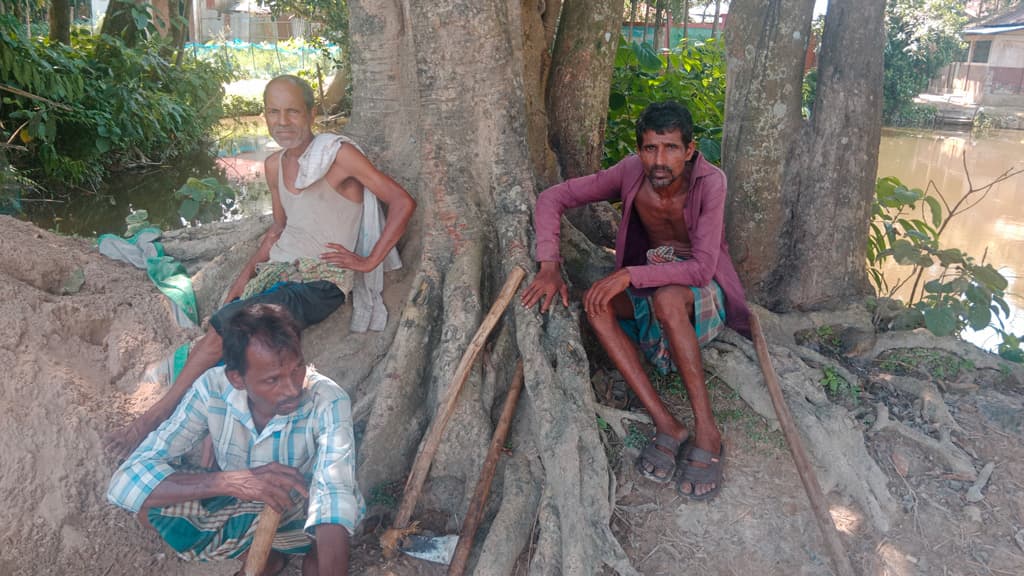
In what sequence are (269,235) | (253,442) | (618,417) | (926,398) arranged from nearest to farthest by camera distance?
1. (253,442)
2. (618,417)
3. (926,398)
4. (269,235)

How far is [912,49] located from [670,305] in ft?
56.8

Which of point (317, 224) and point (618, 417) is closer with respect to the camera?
point (618, 417)

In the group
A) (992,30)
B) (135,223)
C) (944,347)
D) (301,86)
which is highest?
(992,30)

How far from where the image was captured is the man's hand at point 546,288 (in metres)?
3.07

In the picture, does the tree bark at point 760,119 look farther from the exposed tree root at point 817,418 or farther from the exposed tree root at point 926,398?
the exposed tree root at point 926,398

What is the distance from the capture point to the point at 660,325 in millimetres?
3102

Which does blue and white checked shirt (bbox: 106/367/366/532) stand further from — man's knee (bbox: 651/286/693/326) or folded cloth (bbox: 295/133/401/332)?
man's knee (bbox: 651/286/693/326)

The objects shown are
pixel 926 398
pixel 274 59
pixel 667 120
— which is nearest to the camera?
pixel 667 120

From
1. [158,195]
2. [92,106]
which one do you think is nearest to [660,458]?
[92,106]

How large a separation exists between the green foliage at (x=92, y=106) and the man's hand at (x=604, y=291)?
6.64 m

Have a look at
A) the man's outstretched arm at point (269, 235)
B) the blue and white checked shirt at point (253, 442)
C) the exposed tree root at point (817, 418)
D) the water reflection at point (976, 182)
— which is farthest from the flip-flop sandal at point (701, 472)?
the water reflection at point (976, 182)

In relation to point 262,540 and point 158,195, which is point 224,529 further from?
point 158,195

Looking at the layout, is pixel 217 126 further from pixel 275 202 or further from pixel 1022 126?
pixel 1022 126

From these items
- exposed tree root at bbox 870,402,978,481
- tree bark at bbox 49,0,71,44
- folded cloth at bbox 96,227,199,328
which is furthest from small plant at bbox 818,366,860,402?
tree bark at bbox 49,0,71,44
